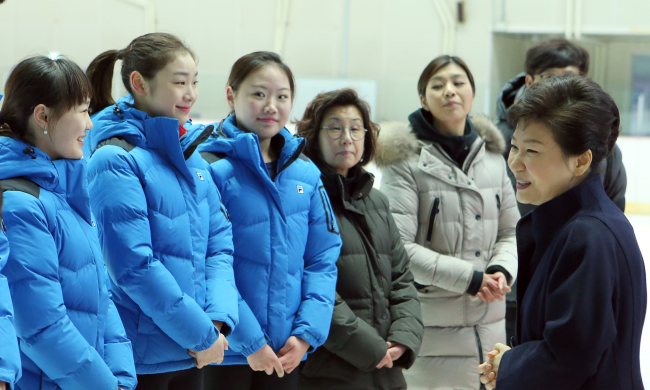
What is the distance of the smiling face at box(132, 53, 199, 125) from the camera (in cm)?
208

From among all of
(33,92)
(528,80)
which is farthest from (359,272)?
(528,80)

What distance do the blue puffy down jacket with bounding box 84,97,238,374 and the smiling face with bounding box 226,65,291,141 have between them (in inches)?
12.0

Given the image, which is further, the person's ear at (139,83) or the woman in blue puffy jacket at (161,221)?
the person's ear at (139,83)

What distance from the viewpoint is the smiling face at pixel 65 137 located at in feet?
5.50

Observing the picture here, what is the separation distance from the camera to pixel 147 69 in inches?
82.1

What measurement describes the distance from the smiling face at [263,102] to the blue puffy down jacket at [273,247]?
0.07 metres

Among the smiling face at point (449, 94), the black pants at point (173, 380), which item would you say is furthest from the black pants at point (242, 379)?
the smiling face at point (449, 94)

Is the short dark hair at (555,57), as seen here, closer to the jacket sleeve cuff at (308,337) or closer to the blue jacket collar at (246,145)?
the blue jacket collar at (246,145)

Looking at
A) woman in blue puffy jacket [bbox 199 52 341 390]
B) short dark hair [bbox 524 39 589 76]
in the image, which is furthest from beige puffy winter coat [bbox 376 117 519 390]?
short dark hair [bbox 524 39 589 76]

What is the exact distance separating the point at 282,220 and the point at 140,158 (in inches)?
21.2

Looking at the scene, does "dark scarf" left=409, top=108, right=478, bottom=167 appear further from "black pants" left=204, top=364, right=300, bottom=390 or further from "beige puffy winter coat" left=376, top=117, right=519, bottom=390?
"black pants" left=204, top=364, right=300, bottom=390

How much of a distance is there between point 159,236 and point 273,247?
0.44m

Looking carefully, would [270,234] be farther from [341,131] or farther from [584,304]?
[584,304]

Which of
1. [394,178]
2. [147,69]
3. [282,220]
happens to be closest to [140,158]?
[147,69]
